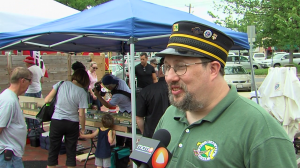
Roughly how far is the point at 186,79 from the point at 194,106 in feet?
0.49

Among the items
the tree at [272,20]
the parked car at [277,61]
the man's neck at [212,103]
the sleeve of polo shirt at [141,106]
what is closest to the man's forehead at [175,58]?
the man's neck at [212,103]

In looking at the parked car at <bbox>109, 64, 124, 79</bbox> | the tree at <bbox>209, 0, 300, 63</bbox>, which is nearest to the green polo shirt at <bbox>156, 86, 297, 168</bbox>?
the parked car at <bbox>109, 64, 124, 79</bbox>

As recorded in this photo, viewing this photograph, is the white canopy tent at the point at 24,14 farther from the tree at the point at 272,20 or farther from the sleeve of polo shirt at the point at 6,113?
the tree at the point at 272,20

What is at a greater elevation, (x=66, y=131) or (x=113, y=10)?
(x=113, y=10)

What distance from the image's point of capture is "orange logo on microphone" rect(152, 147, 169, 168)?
4.07ft

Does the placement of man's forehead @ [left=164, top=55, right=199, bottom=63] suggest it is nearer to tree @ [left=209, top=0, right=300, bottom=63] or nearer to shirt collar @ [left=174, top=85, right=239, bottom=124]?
shirt collar @ [left=174, top=85, right=239, bottom=124]

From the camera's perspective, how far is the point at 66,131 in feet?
14.3

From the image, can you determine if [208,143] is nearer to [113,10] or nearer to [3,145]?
[3,145]

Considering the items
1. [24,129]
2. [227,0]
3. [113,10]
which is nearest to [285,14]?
[227,0]

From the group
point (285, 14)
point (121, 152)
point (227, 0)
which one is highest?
point (227, 0)

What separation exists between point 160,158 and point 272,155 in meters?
0.49

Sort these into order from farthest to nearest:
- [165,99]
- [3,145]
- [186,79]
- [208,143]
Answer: [165,99], [3,145], [186,79], [208,143]

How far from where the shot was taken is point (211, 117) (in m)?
1.40

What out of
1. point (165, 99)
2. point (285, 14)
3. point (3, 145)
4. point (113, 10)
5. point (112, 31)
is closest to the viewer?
point (3, 145)
